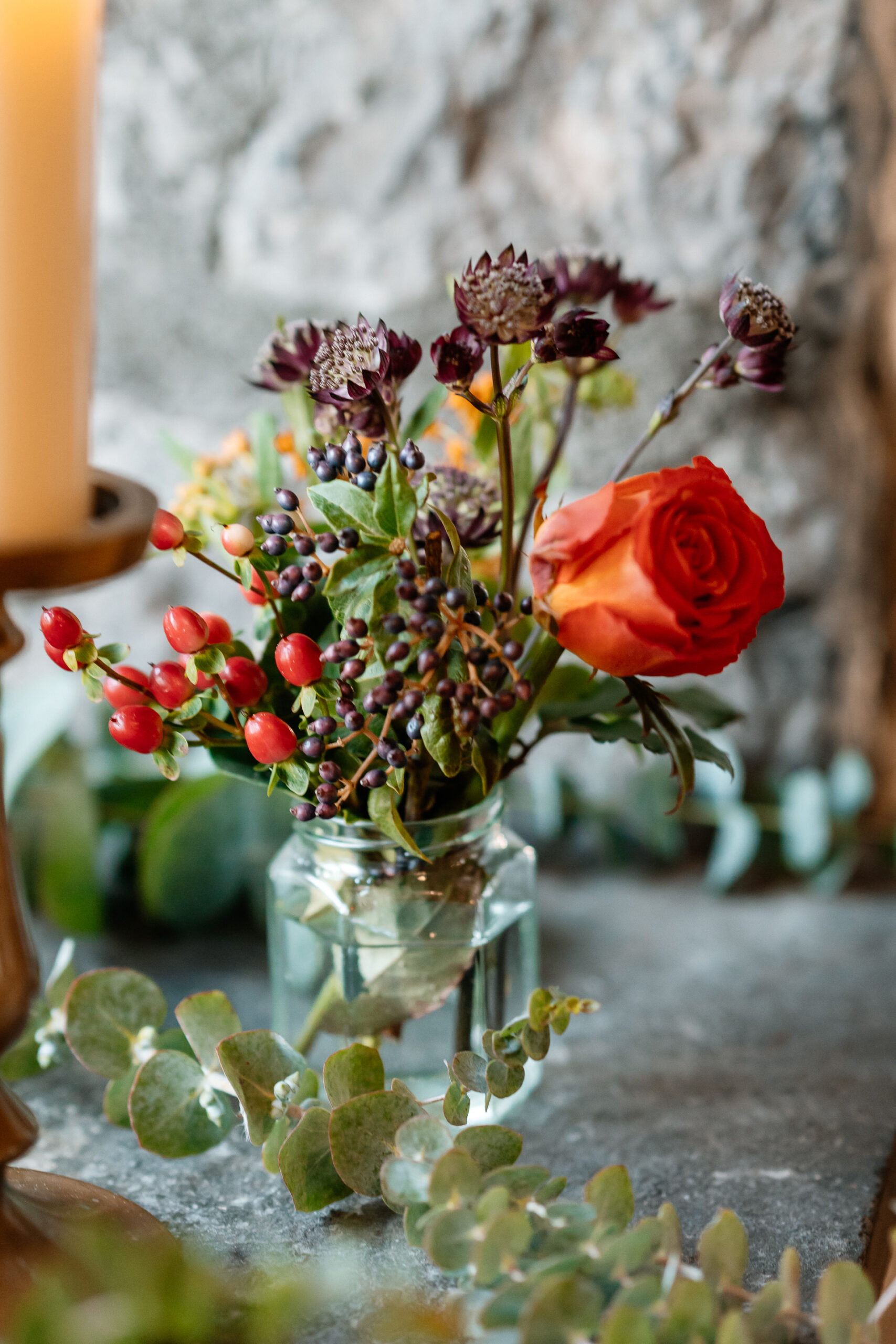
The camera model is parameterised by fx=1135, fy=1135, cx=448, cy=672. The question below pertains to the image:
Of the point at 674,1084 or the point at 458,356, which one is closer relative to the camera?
the point at 458,356

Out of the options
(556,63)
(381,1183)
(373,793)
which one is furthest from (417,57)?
(381,1183)

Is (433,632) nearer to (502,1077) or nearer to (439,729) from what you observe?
(439,729)

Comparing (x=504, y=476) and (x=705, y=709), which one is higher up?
(x=504, y=476)

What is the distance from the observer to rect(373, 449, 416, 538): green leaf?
43 centimetres

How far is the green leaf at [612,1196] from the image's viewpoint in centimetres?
40

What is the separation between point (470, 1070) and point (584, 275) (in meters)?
0.37

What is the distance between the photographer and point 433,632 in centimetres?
41

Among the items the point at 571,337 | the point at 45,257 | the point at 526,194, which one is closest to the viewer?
the point at 45,257

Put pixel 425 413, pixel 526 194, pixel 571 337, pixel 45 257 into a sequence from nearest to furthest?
pixel 45 257, pixel 571 337, pixel 425 413, pixel 526 194

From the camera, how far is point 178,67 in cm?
82

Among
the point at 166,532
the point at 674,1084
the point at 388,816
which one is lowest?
the point at 674,1084

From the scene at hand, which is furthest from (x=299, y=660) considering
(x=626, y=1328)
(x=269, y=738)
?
(x=626, y=1328)

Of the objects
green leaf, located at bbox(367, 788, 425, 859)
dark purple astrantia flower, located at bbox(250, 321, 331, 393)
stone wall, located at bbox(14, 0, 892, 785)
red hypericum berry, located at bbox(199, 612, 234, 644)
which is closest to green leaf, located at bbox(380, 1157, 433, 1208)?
green leaf, located at bbox(367, 788, 425, 859)

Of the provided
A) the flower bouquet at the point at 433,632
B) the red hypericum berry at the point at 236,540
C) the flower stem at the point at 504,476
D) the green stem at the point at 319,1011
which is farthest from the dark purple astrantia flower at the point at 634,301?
the green stem at the point at 319,1011
